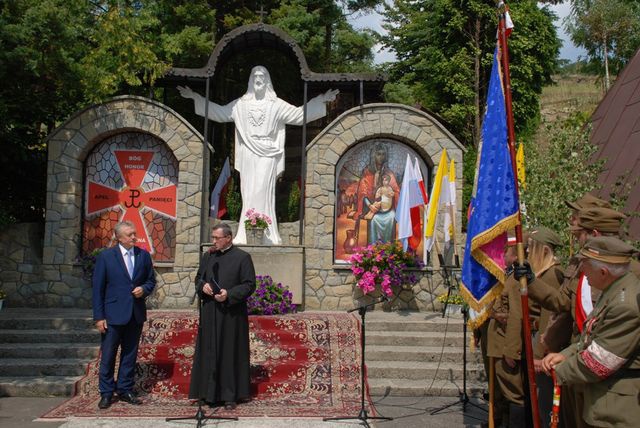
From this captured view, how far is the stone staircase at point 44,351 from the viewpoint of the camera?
269 inches

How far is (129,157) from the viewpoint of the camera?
10.6m

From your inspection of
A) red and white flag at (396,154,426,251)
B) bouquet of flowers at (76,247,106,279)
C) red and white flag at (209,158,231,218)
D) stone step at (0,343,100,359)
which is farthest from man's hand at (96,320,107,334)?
red and white flag at (209,158,231,218)

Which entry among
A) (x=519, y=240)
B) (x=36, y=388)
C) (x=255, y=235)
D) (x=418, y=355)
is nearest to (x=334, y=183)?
(x=255, y=235)

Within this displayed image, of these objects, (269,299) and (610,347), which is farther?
(269,299)

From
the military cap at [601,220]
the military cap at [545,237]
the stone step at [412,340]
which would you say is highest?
the military cap at [601,220]

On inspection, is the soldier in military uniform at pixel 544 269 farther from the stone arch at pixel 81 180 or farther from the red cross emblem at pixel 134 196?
the red cross emblem at pixel 134 196

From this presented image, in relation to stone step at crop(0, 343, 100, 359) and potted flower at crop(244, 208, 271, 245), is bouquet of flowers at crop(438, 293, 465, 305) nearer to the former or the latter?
potted flower at crop(244, 208, 271, 245)

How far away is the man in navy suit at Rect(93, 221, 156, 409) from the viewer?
627 cm

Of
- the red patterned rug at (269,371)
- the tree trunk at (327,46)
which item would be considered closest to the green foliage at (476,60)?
the tree trunk at (327,46)

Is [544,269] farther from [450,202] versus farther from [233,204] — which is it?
[233,204]

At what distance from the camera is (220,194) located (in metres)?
11.8

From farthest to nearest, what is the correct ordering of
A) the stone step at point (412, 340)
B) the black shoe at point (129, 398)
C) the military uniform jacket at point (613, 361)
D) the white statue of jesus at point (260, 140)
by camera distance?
1. the white statue of jesus at point (260, 140)
2. the stone step at point (412, 340)
3. the black shoe at point (129, 398)
4. the military uniform jacket at point (613, 361)

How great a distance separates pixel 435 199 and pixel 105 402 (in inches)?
220

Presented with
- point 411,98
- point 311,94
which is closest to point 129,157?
point 311,94
